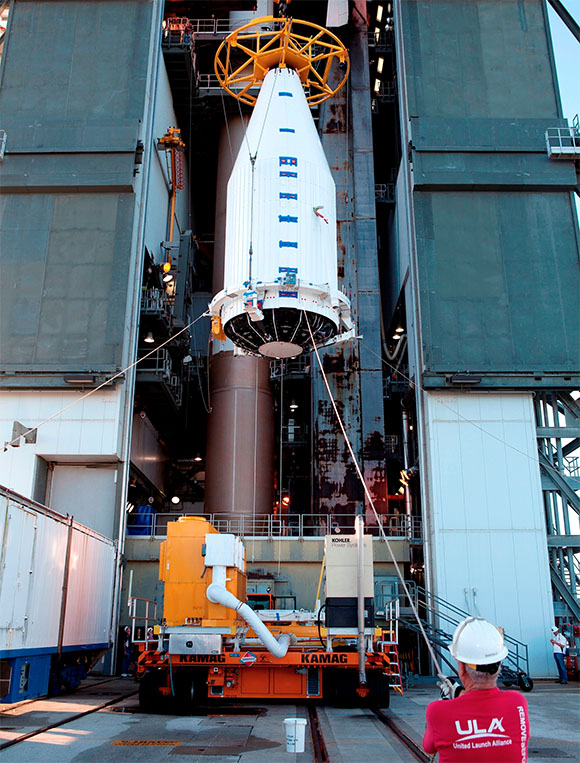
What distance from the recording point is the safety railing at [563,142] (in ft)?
77.4

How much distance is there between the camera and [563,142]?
2403cm

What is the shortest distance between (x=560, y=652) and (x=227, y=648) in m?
10.5

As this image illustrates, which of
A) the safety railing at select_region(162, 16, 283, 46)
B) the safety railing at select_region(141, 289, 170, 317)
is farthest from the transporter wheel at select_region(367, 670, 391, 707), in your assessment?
the safety railing at select_region(162, 16, 283, 46)

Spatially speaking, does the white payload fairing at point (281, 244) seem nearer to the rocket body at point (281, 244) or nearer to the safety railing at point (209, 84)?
the rocket body at point (281, 244)

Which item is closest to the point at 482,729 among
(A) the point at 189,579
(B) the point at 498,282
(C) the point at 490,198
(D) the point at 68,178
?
(A) the point at 189,579

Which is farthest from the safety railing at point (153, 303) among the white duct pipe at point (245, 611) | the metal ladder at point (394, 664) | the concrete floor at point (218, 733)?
the metal ladder at point (394, 664)

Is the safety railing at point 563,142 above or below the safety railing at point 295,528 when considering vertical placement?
above

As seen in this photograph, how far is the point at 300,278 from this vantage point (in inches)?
630

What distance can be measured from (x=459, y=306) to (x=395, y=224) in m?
10.1

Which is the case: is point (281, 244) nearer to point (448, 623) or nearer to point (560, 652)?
point (448, 623)

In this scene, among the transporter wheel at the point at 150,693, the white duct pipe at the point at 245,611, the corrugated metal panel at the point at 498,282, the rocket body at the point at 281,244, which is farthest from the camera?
the corrugated metal panel at the point at 498,282

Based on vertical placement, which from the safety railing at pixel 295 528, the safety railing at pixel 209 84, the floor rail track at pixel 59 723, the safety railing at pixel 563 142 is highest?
the safety railing at pixel 209 84

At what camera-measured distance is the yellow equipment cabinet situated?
13.4 metres

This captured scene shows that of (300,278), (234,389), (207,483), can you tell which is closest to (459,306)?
(300,278)
